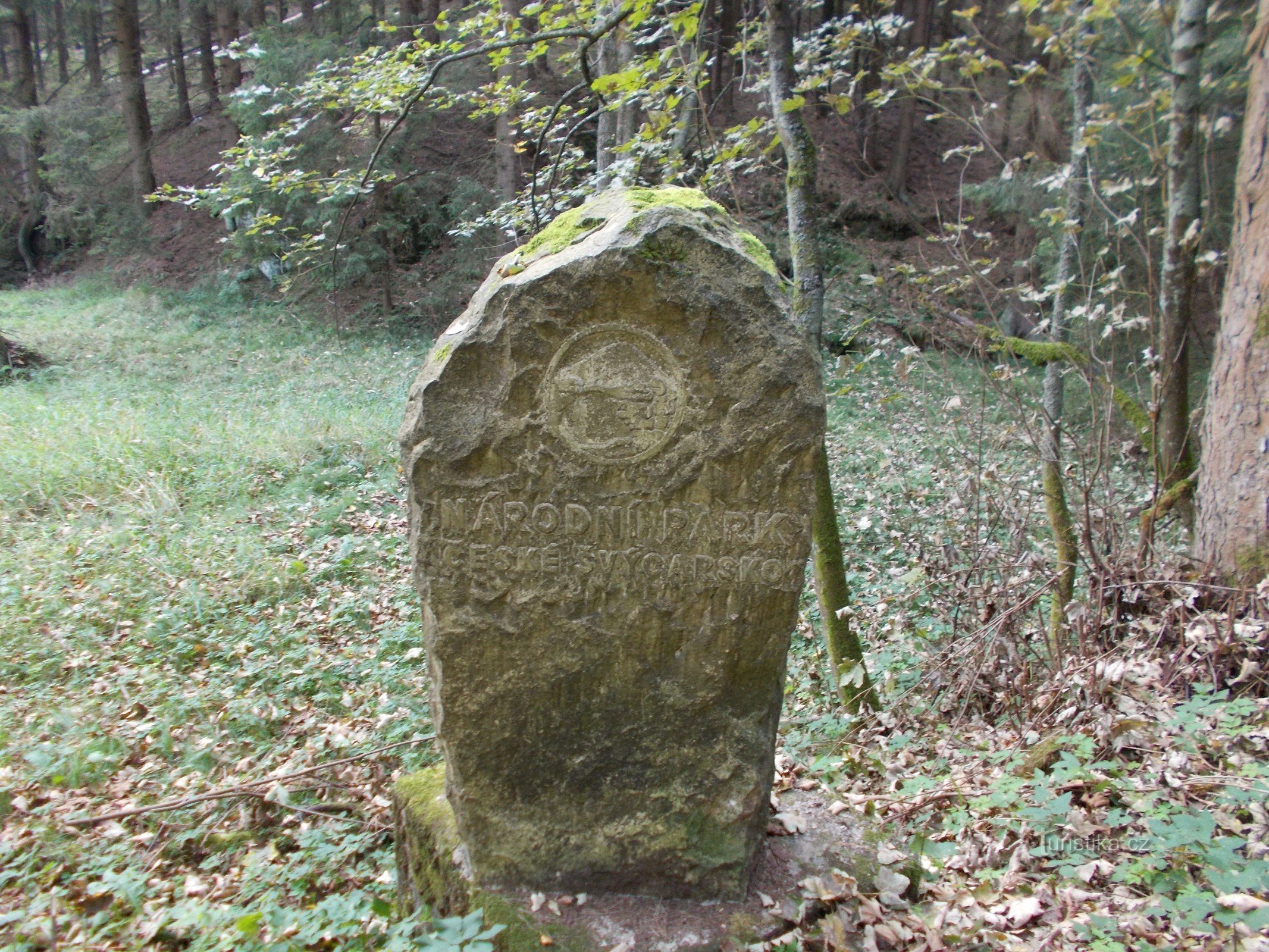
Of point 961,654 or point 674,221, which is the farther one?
point 961,654

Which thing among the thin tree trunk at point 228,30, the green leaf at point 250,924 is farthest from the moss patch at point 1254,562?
the thin tree trunk at point 228,30

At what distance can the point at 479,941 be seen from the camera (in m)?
2.53

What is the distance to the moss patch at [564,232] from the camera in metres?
2.87

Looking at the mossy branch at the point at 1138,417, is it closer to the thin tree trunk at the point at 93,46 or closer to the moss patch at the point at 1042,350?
the moss patch at the point at 1042,350

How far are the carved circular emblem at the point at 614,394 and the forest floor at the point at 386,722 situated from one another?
5.47ft

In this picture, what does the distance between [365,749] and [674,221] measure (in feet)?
10.0

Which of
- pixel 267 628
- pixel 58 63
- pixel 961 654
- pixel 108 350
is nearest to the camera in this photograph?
pixel 961 654

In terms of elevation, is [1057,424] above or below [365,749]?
above

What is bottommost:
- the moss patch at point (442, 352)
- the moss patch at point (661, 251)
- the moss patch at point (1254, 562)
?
the moss patch at point (1254, 562)

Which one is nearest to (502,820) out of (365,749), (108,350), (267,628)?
(365,749)

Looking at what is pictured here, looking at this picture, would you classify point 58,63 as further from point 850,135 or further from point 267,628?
point 267,628

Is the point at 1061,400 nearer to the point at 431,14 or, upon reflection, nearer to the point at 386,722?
the point at 386,722

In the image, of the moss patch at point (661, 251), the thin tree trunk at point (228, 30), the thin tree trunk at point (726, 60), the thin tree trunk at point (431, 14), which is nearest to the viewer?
the moss patch at point (661, 251)

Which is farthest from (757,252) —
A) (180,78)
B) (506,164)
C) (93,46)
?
(93,46)
